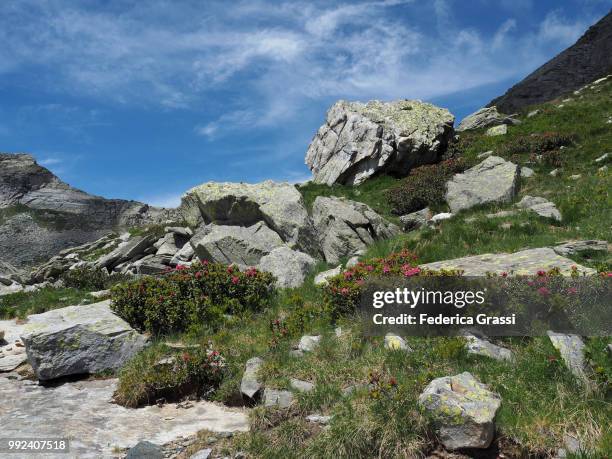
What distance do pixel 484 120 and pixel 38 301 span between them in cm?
3301

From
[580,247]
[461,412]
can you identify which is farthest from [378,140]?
[461,412]

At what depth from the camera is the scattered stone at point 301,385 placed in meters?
8.95

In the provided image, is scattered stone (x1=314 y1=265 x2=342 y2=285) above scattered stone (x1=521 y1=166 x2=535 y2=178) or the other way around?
the other way around

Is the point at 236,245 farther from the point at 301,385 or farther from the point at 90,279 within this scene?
the point at 301,385

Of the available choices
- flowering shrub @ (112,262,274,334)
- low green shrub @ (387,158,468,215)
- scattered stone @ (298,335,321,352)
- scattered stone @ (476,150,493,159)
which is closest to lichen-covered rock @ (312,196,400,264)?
flowering shrub @ (112,262,274,334)

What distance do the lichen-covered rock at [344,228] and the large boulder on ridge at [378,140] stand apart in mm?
11113

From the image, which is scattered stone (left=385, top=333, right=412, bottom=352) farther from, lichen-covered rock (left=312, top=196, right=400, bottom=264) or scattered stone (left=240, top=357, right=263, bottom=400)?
lichen-covered rock (left=312, top=196, right=400, bottom=264)

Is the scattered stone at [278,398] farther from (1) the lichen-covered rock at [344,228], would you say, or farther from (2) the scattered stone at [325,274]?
(1) the lichen-covered rock at [344,228]

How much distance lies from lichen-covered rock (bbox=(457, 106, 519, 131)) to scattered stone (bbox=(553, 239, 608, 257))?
25007 mm

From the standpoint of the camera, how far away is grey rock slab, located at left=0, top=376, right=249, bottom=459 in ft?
26.7

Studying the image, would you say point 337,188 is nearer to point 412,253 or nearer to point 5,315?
point 412,253

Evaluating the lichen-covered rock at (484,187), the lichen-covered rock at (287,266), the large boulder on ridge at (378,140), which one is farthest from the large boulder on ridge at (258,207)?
the large boulder on ridge at (378,140)

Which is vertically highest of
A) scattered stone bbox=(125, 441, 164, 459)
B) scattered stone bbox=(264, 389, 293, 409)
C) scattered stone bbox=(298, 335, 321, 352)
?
scattered stone bbox=(298, 335, 321, 352)

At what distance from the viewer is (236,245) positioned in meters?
19.6
